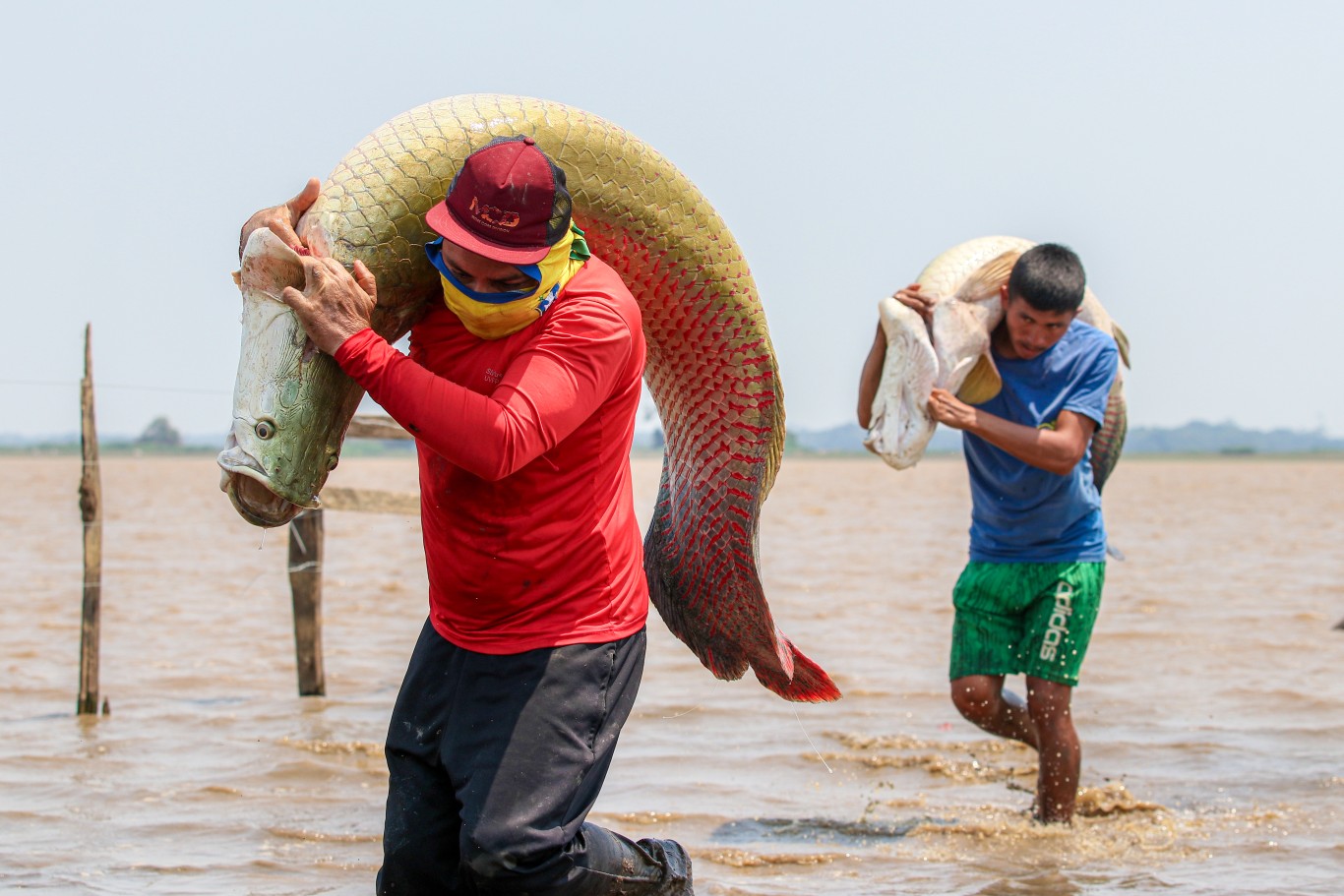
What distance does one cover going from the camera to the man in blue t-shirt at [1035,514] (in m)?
5.11

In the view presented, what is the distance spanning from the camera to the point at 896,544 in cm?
2077

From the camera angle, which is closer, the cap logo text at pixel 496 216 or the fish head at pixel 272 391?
the cap logo text at pixel 496 216

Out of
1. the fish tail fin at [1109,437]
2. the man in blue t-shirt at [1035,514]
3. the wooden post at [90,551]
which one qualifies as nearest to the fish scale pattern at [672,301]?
the man in blue t-shirt at [1035,514]

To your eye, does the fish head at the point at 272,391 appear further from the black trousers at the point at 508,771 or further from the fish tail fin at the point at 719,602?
the fish tail fin at the point at 719,602

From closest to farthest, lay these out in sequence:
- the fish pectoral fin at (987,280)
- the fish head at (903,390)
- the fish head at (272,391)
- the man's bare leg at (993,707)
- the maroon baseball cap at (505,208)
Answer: the maroon baseball cap at (505,208) < the fish head at (272,391) < the fish head at (903,390) < the fish pectoral fin at (987,280) < the man's bare leg at (993,707)

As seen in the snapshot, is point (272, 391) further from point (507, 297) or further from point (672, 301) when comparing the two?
point (672, 301)

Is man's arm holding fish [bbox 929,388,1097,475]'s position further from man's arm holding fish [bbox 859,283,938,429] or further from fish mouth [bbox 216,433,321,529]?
fish mouth [bbox 216,433,321,529]

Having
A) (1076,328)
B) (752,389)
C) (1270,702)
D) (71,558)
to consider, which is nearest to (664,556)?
(752,389)

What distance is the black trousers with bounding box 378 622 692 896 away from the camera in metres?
3.12

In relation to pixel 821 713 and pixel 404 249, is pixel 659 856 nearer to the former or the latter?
pixel 404 249

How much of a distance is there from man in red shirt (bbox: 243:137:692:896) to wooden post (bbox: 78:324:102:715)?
→ 196 inches

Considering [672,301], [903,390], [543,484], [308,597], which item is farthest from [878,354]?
[308,597]

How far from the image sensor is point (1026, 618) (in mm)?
5438

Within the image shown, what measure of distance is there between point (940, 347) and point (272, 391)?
2710 millimetres
